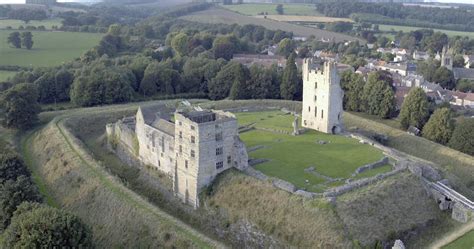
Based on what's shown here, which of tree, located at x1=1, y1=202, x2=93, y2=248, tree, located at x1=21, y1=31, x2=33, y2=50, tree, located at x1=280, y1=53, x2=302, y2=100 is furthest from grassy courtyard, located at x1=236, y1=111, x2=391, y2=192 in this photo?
tree, located at x1=21, y1=31, x2=33, y2=50

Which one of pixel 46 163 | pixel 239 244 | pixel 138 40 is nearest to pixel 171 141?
pixel 239 244

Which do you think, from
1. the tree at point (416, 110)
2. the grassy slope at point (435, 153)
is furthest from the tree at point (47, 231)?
the tree at point (416, 110)

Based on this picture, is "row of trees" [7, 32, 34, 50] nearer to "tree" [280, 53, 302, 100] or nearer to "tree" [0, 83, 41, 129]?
"tree" [0, 83, 41, 129]

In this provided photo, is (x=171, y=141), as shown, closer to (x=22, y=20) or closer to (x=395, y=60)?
(x=395, y=60)

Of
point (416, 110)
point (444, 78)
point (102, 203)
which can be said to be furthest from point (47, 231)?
point (444, 78)

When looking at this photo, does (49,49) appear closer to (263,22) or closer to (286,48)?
(286,48)

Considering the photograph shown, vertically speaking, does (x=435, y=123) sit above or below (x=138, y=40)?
below

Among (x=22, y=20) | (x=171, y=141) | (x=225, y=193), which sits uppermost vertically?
(x=22, y=20)
